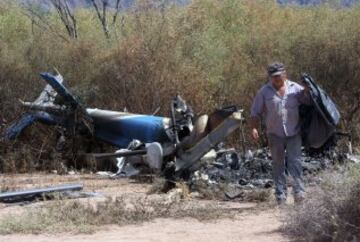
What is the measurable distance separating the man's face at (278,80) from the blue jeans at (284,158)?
26.8 inches

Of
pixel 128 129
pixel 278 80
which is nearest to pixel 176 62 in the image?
pixel 128 129

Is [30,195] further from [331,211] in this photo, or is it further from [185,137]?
[331,211]

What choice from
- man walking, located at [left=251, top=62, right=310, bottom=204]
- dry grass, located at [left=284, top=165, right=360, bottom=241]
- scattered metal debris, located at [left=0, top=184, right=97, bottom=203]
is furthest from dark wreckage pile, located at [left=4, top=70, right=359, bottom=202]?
dry grass, located at [left=284, top=165, right=360, bottom=241]

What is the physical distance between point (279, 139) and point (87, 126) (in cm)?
730

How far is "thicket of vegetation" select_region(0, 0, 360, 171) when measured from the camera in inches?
695

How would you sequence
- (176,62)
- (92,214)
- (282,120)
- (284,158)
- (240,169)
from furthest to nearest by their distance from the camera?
1. (176,62)
2. (240,169)
3. (284,158)
4. (282,120)
5. (92,214)

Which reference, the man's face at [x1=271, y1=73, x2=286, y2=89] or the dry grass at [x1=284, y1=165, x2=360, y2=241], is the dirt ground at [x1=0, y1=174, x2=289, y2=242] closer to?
the dry grass at [x1=284, y1=165, x2=360, y2=241]

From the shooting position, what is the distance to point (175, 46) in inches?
711

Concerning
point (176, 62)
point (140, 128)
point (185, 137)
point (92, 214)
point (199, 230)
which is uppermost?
point (176, 62)

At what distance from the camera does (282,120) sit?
33.0 feet

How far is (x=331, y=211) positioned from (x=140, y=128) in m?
8.08

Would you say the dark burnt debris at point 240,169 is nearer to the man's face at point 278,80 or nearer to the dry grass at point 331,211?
the man's face at point 278,80

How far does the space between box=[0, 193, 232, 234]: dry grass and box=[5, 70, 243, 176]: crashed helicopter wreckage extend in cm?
238

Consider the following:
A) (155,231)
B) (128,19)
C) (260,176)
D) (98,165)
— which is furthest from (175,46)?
(155,231)
